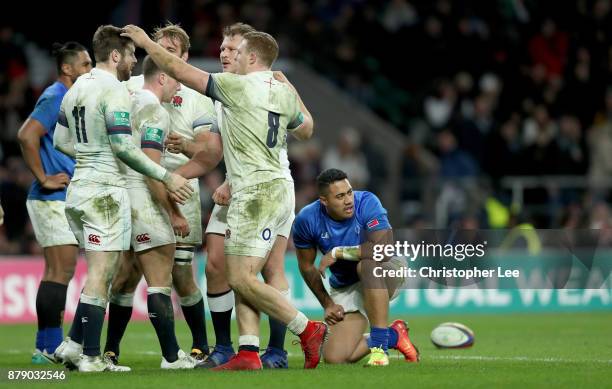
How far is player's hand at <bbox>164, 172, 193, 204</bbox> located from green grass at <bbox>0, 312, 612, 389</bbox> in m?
1.26

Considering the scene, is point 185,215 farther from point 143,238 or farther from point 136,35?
point 136,35

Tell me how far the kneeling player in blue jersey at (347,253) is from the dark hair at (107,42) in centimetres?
194

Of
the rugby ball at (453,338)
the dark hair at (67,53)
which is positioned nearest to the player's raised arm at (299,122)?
the dark hair at (67,53)

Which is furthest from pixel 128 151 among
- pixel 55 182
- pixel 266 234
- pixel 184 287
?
pixel 55 182

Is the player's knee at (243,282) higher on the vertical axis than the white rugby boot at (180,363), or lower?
higher

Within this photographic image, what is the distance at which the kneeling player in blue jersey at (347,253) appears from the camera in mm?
9922

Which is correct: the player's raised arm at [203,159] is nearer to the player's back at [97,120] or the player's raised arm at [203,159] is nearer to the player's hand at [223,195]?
the player's hand at [223,195]

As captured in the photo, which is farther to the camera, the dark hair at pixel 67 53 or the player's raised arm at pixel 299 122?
the dark hair at pixel 67 53

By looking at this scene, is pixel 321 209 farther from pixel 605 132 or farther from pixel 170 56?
pixel 605 132

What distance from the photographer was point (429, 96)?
74.1 feet

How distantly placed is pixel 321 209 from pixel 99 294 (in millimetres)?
2114

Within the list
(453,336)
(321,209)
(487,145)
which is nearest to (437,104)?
(487,145)

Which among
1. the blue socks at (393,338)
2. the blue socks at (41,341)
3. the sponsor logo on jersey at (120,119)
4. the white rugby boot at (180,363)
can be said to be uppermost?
the sponsor logo on jersey at (120,119)

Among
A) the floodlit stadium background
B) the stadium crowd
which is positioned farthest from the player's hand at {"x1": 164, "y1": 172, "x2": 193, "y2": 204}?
the stadium crowd
